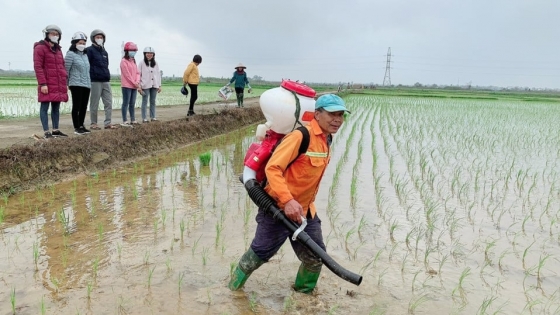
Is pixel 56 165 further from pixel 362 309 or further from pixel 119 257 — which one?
pixel 362 309

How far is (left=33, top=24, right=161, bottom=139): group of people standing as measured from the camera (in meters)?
5.46

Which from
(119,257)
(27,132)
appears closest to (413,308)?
(119,257)

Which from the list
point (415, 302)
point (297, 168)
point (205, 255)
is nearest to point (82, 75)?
point (205, 255)

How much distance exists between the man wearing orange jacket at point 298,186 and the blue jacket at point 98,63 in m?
5.03

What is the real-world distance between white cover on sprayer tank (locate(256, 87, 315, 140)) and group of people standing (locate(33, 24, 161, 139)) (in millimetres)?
4176

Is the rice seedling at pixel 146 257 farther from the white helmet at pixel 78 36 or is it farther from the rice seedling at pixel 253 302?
the white helmet at pixel 78 36

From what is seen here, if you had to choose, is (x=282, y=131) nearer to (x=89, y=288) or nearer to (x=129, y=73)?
(x=89, y=288)

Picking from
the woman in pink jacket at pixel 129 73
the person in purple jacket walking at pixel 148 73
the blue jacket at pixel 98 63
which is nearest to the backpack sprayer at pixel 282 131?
the blue jacket at pixel 98 63

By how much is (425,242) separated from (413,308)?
1223 millimetres

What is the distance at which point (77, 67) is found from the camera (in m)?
6.06

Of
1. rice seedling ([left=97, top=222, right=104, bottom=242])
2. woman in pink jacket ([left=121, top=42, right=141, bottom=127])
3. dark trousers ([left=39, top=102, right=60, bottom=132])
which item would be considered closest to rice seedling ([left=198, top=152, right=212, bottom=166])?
woman in pink jacket ([left=121, top=42, right=141, bottom=127])

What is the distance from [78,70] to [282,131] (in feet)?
15.5

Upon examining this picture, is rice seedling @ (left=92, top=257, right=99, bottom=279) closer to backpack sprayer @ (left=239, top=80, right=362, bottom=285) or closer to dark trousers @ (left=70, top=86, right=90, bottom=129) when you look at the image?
backpack sprayer @ (left=239, top=80, right=362, bottom=285)

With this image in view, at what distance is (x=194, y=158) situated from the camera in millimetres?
7004
